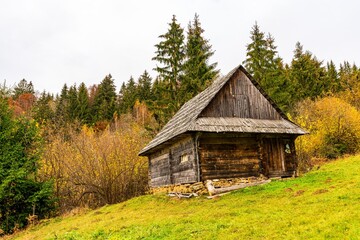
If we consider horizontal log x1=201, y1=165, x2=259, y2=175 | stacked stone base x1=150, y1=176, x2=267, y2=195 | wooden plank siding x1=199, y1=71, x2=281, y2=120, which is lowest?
stacked stone base x1=150, y1=176, x2=267, y2=195

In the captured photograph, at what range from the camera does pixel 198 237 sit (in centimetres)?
873

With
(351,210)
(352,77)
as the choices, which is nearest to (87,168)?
(351,210)

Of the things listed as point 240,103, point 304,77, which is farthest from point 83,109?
point 240,103

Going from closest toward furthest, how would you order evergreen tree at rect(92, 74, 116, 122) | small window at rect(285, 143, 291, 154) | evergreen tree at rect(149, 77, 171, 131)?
small window at rect(285, 143, 291, 154) → evergreen tree at rect(149, 77, 171, 131) → evergreen tree at rect(92, 74, 116, 122)

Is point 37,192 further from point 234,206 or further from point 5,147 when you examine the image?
point 234,206

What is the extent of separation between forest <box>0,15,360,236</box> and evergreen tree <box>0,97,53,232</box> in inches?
2.1

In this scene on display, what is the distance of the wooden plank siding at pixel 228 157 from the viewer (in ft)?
54.1

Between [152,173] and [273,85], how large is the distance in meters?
18.9

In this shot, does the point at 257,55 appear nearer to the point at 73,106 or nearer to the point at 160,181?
the point at 160,181

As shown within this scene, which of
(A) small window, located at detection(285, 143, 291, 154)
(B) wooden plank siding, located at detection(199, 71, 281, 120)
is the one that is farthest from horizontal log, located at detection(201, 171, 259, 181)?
(B) wooden plank siding, located at detection(199, 71, 281, 120)

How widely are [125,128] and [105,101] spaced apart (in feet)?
61.9

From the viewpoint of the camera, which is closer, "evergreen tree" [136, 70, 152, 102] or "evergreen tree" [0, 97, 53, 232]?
"evergreen tree" [0, 97, 53, 232]

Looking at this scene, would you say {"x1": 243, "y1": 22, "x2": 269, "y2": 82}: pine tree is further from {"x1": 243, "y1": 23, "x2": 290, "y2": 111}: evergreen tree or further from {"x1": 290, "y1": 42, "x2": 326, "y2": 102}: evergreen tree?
{"x1": 290, "y1": 42, "x2": 326, "y2": 102}: evergreen tree

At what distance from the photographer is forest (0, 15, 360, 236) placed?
766 inches
